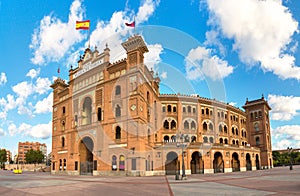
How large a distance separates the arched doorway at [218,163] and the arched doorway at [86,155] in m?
21.6

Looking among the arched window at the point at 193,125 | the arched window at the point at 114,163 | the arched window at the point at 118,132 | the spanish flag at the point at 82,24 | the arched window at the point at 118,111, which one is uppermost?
the spanish flag at the point at 82,24

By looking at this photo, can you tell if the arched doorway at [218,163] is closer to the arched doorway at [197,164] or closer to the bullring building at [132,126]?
the bullring building at [132,126]

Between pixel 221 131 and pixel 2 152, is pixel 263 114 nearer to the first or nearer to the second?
pixel 221 131

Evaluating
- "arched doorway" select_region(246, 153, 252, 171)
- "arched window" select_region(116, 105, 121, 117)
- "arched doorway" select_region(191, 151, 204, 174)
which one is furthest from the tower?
"arched window" select_region(116, 105, 121, 117)

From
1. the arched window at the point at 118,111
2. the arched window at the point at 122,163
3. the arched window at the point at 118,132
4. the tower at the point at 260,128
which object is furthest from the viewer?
the tower at the point at 260,128

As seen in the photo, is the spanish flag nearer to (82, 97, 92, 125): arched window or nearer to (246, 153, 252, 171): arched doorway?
(82, 97, 92, 125): arched window

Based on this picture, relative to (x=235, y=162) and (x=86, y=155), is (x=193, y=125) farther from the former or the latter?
(x=86, y=155)

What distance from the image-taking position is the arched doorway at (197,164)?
40697 millimetres

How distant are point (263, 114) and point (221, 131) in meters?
16.2

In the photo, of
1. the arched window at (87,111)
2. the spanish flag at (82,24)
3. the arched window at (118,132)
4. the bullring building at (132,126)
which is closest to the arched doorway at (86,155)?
the bullring building at (132,126)

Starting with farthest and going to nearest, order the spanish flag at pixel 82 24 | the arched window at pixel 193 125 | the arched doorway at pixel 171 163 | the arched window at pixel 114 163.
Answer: the arched window at pixel 193 125 < the arched doorway at pixel 171 163 < the spanish flag at pixel 82 24 < the arched window at pixel 114 163

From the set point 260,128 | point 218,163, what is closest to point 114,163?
point 218,163

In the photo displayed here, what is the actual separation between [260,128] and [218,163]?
80.9 ft

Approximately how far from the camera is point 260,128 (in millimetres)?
63500
